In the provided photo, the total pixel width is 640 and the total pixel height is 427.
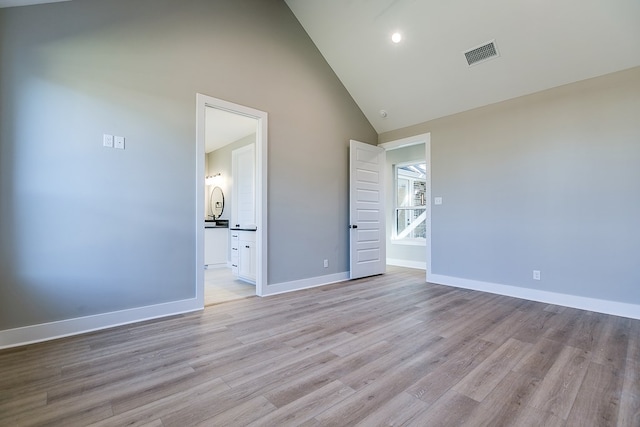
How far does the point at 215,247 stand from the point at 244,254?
189cm

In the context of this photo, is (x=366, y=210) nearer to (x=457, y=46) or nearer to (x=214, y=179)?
(x=457, y=46)

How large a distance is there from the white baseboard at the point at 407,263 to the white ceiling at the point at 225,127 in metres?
4.10

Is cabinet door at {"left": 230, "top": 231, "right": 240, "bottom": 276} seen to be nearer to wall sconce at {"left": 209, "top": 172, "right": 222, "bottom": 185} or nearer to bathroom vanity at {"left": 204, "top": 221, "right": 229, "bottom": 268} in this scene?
bathroom vanity at {"left": 204, "top": 221, "right": 229, "bottom": 268}


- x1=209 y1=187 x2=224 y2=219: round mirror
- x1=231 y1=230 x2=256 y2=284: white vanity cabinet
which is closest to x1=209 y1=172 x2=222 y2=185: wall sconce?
x1=209 y1=187 x2=224 y2=219: round mirror

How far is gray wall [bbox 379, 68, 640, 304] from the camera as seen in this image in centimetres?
318

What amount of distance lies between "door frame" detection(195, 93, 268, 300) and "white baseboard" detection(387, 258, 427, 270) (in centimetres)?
361

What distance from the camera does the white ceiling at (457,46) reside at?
3004mm

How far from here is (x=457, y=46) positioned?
3656 mm

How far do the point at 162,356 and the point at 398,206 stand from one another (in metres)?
5.71

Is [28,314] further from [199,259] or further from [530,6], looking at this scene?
[530,6]

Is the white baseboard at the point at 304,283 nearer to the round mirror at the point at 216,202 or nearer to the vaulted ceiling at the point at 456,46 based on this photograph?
the vaulted ceiling at the point at 456,46

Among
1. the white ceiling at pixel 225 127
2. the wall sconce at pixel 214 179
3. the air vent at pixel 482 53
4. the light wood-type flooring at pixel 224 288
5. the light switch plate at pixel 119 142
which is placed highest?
the air vent at pixel 482 53

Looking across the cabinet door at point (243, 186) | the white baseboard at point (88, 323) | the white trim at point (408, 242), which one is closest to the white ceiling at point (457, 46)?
the cabinet door at point (243, 186)

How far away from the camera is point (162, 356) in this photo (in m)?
2.17
